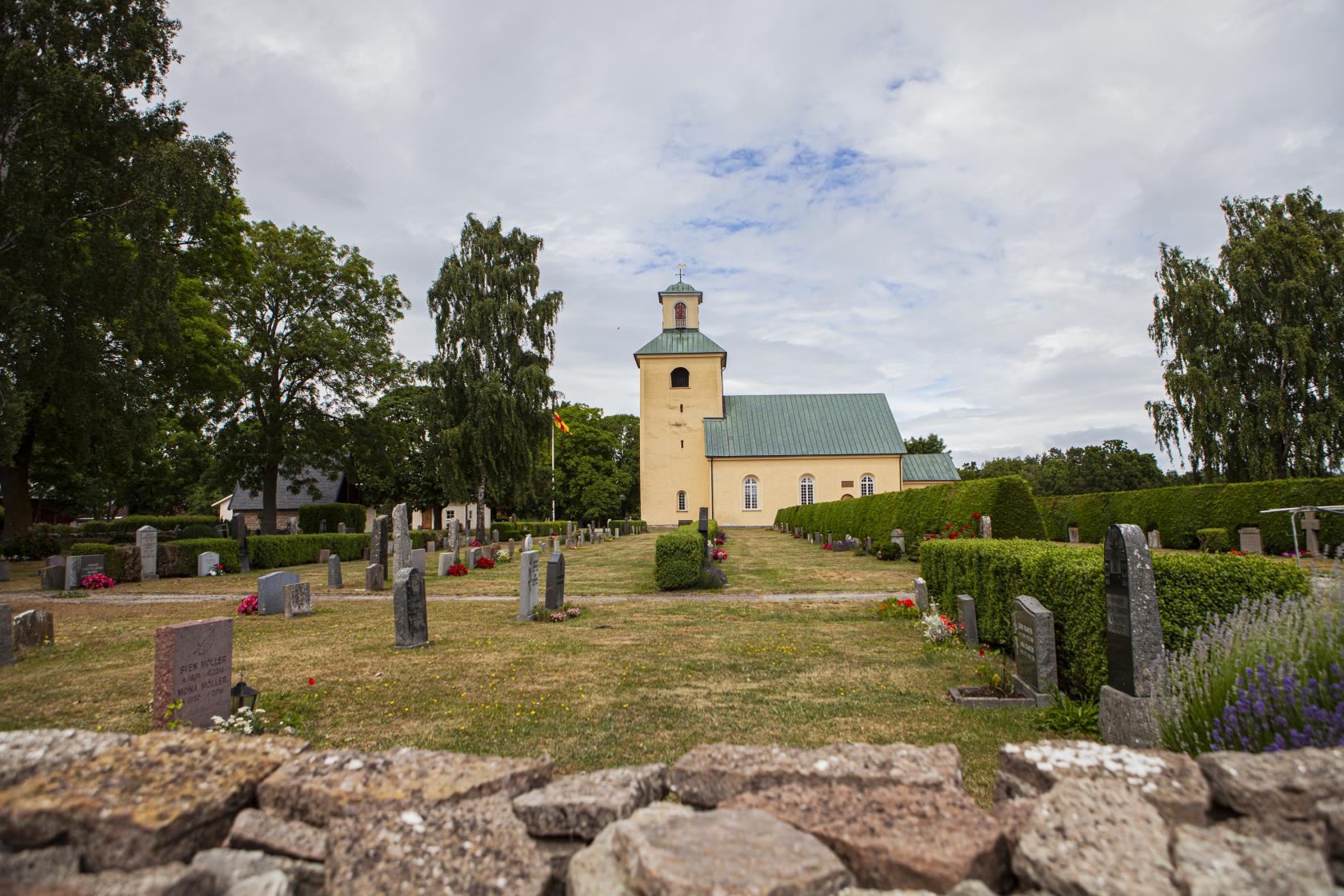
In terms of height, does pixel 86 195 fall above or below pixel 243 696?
above

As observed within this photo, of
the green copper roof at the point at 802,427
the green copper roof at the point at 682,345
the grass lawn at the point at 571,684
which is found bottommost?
the grass lawn at the point at 571,684

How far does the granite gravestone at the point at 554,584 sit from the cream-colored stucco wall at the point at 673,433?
37.3 meters

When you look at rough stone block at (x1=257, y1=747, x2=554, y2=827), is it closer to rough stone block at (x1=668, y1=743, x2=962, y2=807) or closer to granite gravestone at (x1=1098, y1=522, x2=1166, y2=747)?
rough stone block at (x1=668, y1=743, x2=962, y2=807)

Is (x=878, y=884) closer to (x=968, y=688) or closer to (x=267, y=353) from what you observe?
(x=968, y=688)

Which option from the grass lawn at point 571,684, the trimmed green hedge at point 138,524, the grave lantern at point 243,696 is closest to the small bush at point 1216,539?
the grass lawn at point 571,684

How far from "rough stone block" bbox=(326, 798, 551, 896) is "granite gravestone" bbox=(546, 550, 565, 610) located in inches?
347

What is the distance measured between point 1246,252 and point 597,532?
31.6 metres

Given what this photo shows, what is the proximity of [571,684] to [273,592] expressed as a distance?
737 centimetres

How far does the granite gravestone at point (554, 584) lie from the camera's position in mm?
11492

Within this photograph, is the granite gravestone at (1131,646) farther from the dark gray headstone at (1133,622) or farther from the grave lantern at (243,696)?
the grave lantern at (243,696)

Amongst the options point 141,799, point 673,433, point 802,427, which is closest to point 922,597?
point 141,799

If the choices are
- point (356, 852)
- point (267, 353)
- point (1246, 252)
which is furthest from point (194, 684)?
point (1246, 252)

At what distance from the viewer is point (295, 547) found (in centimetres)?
2219

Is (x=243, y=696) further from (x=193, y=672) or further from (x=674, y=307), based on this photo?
(x=674, y=307)
